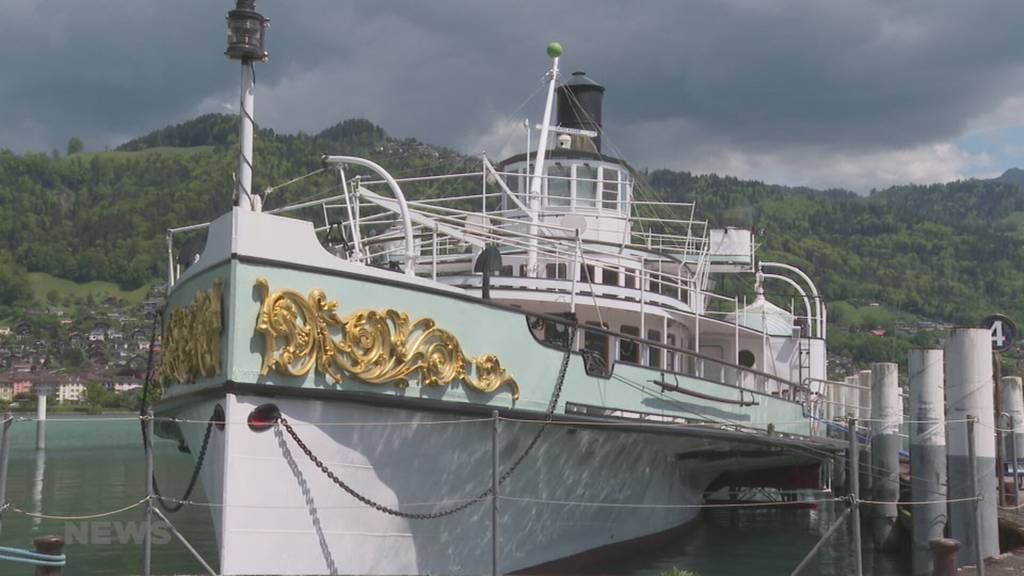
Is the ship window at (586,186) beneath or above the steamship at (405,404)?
above

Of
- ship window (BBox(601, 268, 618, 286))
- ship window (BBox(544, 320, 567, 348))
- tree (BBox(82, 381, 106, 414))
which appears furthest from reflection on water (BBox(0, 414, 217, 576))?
tree (BBox(82, 381, 106, 414))

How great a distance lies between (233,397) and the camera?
1033 cm

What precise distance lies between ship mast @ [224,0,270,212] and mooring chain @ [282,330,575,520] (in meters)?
2.35

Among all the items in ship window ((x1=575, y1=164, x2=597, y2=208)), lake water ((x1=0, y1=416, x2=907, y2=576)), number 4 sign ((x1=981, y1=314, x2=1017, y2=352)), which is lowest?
lake water ((x1=0, y1=416, x2=907, y2=576))

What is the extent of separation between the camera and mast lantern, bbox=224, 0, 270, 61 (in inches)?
432

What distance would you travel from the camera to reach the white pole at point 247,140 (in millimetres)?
10867

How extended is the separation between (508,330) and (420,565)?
2.87 m

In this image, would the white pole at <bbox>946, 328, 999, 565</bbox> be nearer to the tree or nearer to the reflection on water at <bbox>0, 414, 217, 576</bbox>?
the reflection on water at <bbox>0, 414, 217, 576</bbox>

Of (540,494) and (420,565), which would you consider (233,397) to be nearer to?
(420,565)

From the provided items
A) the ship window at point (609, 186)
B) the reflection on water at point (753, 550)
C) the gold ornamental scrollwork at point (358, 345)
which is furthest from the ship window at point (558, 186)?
the gold ornamental scrollwork at point (358, 345)

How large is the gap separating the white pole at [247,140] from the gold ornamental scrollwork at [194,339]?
892 millimetres

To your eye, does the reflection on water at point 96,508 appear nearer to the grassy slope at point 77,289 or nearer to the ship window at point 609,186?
the ship window at point 609,186

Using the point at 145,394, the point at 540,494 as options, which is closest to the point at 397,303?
the point at 540,494

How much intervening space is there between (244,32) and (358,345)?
3451mm
